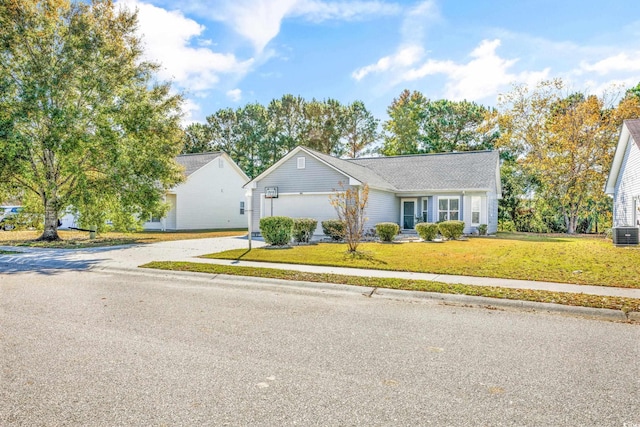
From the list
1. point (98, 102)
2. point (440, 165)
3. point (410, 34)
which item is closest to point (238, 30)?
point (410, 34)

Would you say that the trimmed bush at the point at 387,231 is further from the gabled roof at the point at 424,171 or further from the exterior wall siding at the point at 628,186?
the exterior wall siding at the point at 628,186

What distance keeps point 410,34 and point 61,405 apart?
1209 centimetres

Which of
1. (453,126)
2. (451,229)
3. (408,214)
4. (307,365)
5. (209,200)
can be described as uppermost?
(453,126)

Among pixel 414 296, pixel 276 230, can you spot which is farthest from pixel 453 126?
pixel 414 296

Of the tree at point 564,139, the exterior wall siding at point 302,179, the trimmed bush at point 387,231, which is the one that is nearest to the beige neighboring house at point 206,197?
the exterior wall siding at point 302,179

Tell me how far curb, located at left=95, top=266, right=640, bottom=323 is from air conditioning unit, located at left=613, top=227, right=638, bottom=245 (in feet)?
39.0

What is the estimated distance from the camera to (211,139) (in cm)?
4775

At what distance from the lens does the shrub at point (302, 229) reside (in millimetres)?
17188

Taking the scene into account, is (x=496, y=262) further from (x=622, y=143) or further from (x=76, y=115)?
(x=76, y=115)

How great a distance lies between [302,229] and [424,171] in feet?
38.9

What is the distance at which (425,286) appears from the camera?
7.62 meters

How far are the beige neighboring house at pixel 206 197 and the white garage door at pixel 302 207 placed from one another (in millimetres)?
8348

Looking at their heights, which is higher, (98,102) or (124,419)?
(98,102)

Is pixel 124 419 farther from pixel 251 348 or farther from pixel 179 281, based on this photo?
pixel 179 281
